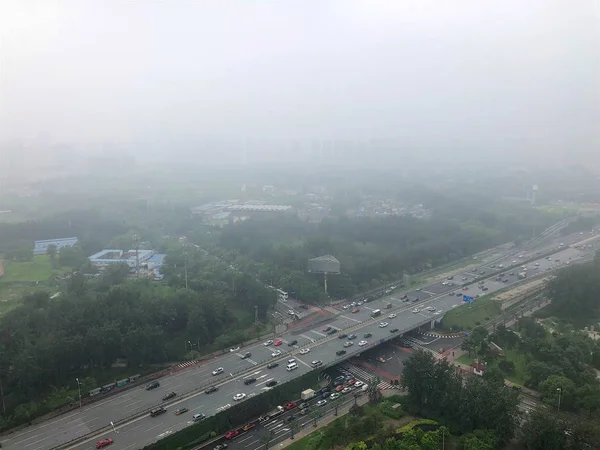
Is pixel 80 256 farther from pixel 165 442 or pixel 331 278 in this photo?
pixel 165 442

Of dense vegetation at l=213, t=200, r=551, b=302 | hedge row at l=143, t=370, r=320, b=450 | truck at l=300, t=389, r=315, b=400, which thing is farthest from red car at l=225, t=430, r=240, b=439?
dense vegetation at l=213, t=200, r=551, b=302

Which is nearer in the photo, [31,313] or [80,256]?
[31,313]

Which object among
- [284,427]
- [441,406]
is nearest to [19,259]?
[284,427]

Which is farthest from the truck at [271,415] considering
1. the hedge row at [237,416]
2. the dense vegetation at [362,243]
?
the dense vegetation at [362,243]

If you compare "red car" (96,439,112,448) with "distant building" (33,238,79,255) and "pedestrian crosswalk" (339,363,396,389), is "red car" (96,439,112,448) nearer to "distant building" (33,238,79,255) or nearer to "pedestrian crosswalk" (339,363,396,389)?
"pedestrian crosswalk" (339,363,396,389)

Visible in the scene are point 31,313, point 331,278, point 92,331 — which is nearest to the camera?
point 92,331

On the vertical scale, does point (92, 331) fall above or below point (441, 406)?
above
